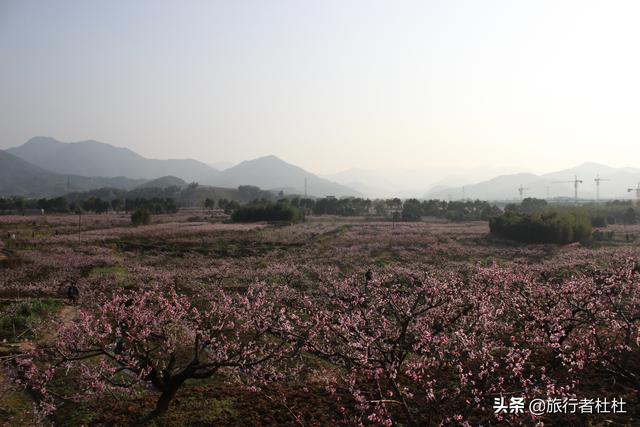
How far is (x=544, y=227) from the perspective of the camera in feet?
176

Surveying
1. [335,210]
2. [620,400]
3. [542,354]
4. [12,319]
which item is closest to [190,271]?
[12,319]

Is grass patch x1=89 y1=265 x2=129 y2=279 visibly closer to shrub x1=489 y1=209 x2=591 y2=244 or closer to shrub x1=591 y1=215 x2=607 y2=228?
shrub x1=489 y1=209 x2=591 y2=244

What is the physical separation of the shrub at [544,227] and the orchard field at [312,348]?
24536 mm

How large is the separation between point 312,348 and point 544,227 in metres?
52.6

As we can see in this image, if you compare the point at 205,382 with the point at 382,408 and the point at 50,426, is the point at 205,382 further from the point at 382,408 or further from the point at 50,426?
the point at 382,408

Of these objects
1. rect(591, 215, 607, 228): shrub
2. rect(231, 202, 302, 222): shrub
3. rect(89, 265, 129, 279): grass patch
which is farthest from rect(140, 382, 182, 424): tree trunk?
rect(591, 215, 607, 228): shrub

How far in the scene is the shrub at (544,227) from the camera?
5369 cm

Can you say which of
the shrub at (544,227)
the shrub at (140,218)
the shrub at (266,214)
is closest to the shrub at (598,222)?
the shrub at (544,227)

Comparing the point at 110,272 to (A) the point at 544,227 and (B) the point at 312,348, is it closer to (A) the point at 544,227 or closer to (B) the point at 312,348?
(B) the point at 312,348

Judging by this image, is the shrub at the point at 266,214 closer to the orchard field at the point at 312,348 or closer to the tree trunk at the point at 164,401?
the orchard field at the point at 312,348

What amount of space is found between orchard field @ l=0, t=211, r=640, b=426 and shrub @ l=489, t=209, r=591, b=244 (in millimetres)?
24536

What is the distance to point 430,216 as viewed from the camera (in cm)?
13250

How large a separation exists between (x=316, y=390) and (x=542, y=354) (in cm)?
822

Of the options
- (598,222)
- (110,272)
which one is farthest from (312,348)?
(598,222)
